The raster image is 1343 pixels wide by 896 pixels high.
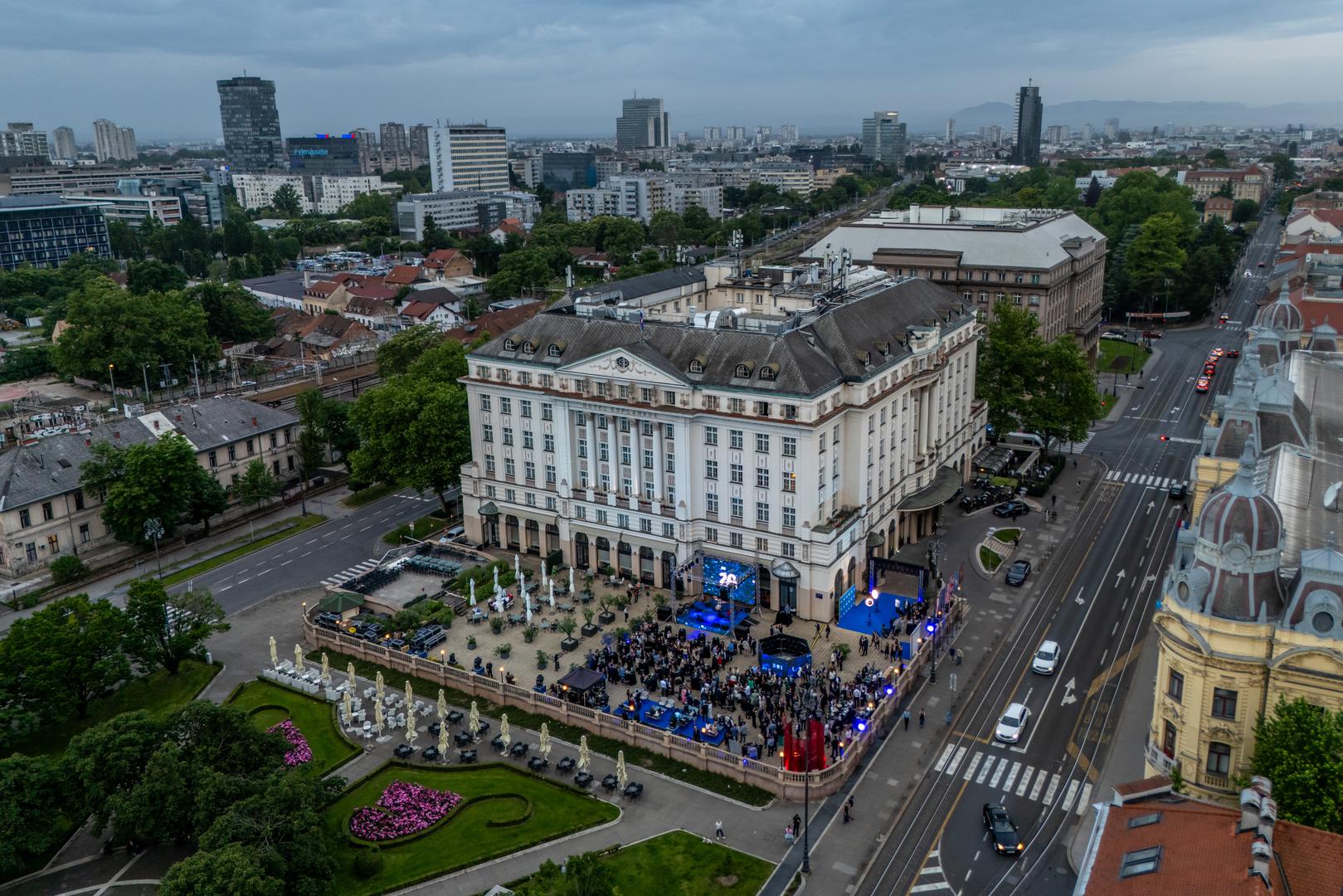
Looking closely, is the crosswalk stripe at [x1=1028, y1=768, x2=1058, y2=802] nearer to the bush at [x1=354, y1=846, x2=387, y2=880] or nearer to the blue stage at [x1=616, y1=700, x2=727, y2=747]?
the blue stage at [x1=616, y1=700, x2=727, y2=747]

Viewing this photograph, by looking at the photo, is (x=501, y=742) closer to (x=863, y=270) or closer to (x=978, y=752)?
(x=978, y=752)

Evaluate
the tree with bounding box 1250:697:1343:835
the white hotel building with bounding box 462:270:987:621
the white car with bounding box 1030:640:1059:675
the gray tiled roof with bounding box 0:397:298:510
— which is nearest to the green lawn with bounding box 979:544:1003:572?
the white hotel building with bounding box 462:270:987:621

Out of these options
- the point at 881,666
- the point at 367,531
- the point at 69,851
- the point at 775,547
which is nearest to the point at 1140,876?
the point at 881,666

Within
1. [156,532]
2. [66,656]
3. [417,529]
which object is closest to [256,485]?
[156,532]

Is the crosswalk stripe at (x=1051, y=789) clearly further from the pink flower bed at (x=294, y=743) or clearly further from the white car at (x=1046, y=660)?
the pink flower bed at (x=294, y=743)

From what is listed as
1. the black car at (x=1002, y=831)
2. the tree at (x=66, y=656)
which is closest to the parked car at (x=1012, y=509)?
the black car at (x=1002, y=831)

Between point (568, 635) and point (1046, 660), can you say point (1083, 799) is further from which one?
point (568, 635)
